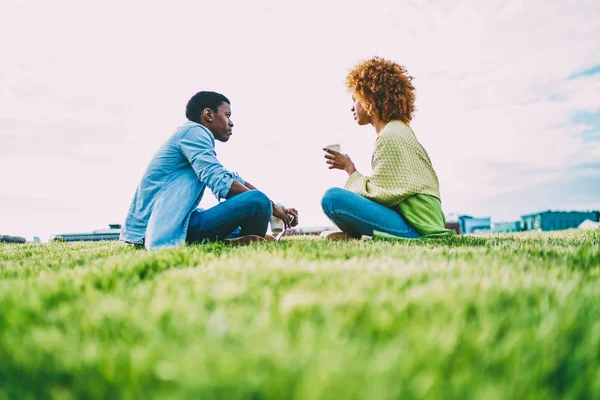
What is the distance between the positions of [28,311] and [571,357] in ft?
5.82

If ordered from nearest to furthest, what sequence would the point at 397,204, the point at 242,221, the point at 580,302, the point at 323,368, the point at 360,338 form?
1. the point at 323,368
2. the point at 360,338
3. the point at 580,302
4. the point at 242,221
5. the point at 397,204

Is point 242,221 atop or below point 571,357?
atop

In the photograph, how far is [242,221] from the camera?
429cm

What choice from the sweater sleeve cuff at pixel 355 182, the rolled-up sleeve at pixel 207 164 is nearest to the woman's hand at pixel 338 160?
the sweater sleeve cuff at pixel 355 182

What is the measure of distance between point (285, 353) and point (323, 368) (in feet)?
0.42

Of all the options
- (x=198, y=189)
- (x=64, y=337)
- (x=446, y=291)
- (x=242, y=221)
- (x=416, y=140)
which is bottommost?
(x=64, y=337)

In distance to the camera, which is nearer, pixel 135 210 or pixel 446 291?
pixel 446 291

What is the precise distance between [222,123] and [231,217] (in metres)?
1.35

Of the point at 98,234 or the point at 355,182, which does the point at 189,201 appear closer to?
the point at 355,182

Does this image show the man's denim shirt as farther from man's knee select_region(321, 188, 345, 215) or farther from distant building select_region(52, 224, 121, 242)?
distant building select_region(52, 224, 121, 242)

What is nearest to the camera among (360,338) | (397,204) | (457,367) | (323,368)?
(323,368)

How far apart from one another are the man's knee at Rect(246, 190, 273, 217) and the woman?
691mm

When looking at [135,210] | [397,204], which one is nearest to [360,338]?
[397,204]

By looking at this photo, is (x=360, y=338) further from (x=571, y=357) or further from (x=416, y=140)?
(x=416, y=140)
